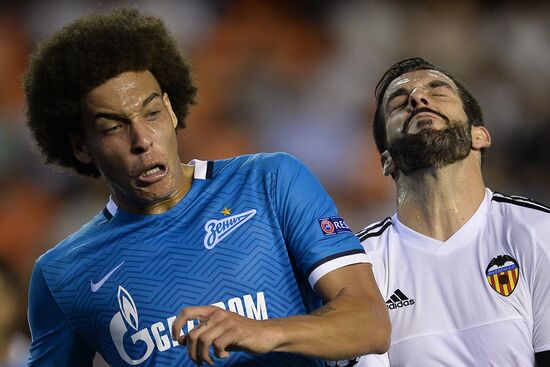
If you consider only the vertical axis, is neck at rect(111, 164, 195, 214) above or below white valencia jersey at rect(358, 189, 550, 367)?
above

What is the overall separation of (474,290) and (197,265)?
1281 millimetres

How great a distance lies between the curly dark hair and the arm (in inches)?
43.6

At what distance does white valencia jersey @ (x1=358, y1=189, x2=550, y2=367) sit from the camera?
11.1ft

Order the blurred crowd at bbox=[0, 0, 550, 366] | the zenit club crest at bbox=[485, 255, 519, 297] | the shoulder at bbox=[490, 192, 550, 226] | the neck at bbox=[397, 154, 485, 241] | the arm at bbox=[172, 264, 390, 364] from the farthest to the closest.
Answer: the blurred crowd at bbox=[0, 0, 550, 366] → the neck at bbox=[397, 154, 485, 241] → the shoulder at bbox=[490, 192, 550, 226] → the zenit club crest at bbox=[485, 255, 519, 297] → the arm at bbox=[172, 264, 390, 364]

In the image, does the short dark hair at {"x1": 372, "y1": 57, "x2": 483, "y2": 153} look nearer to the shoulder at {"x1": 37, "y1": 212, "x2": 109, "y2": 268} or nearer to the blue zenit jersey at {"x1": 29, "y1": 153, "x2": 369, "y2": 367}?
the blue zenit jersey at {"x1": 29, "y1": 153, "x2": 369, "y2": 367}

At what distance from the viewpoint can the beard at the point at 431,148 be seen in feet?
12.5

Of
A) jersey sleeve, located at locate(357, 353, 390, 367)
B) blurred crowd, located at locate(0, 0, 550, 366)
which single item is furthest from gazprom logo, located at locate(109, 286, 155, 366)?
blurred crowd, located at locate(0, 0, 550, 366)

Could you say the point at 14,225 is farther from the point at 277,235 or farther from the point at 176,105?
the point at 277,235

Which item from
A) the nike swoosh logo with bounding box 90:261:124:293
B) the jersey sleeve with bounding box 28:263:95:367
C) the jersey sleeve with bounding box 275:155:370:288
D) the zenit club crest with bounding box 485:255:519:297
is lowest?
the jersey sleeve with bounding box 28:263:95:367

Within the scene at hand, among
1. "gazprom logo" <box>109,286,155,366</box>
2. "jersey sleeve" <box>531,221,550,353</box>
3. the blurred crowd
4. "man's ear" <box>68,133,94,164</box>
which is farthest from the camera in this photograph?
the blurred crowd

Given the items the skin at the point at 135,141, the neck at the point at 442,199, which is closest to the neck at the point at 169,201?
the skin at the point at 135,141

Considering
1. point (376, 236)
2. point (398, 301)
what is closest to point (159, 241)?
point (398, 301)

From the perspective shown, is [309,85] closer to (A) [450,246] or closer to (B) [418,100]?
(B) [418,100]

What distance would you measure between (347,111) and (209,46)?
46.7 inches
